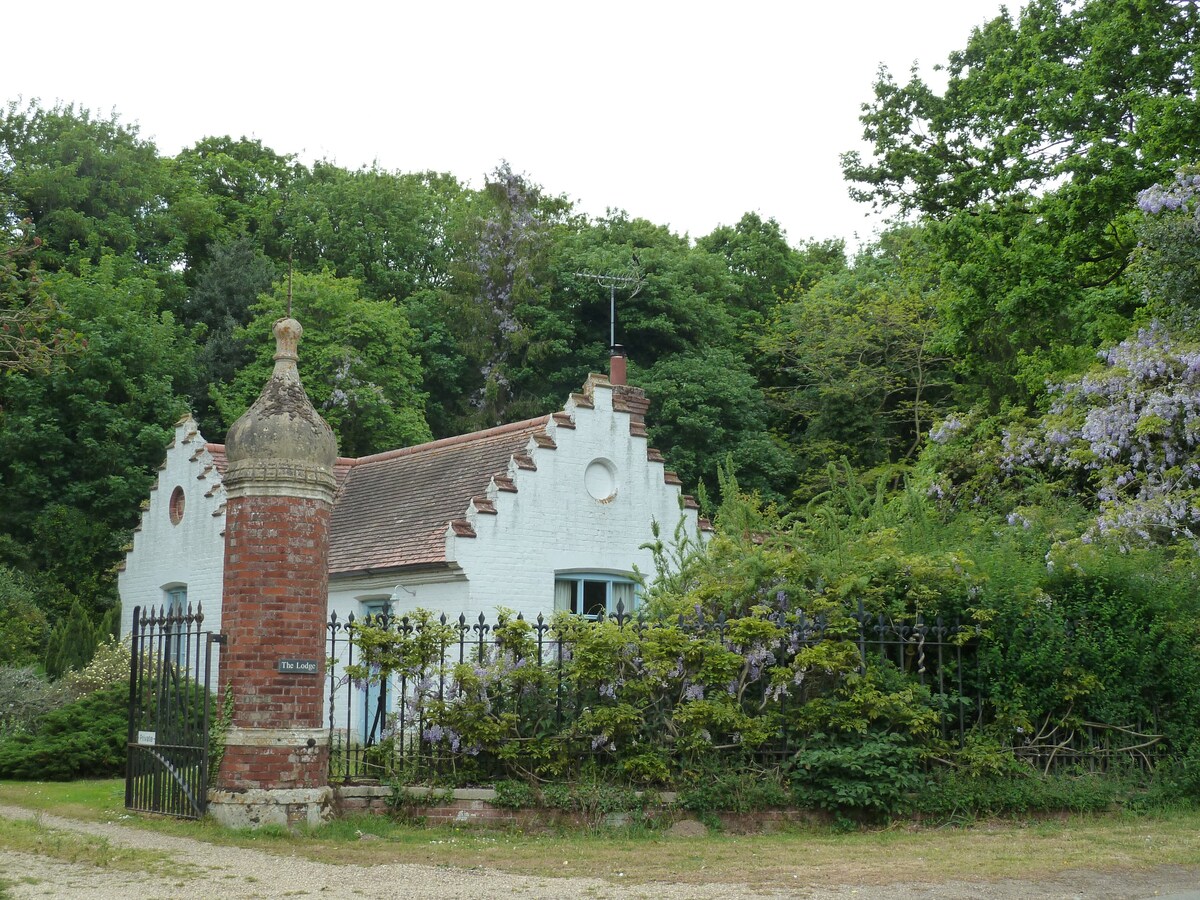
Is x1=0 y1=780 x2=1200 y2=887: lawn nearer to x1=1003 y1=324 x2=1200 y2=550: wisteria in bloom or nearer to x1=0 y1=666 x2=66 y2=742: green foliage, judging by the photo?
x1=0 y1=666 x2=66 y2=742: green foliage

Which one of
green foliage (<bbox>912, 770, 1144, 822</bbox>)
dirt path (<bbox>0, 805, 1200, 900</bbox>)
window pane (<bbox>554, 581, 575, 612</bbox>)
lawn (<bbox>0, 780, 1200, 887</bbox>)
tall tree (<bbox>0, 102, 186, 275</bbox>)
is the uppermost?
tall tree (<bbox>0, 102, 186, 275</bbox>)

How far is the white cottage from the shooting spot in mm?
19922

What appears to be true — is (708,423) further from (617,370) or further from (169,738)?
(169,738)

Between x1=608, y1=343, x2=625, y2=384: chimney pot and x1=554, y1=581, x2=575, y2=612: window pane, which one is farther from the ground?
x1=608, y1=343, x2=625, y2=384: chimney pot

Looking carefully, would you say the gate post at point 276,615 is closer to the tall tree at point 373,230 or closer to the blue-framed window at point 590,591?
the blue-framed window at point 590,591

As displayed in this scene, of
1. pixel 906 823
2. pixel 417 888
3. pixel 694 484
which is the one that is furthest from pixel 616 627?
pixel 694 484

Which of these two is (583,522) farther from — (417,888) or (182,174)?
(182,174)

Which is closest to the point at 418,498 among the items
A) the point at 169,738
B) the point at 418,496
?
the point at 418,496

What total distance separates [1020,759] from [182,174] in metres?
38.6

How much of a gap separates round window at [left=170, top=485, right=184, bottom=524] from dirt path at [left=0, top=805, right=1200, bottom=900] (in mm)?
Answer: 15545

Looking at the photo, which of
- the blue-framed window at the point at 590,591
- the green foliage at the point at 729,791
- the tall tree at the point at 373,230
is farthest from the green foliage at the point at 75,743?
the tall tree at the point at 373,230

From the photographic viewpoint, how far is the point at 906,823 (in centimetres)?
1212

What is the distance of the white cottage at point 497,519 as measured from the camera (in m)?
19.9

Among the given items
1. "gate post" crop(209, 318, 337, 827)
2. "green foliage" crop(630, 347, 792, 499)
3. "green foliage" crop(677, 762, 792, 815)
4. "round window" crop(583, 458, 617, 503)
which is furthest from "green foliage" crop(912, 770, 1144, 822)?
"green foliage" crop(630, 347, 792, 499)
